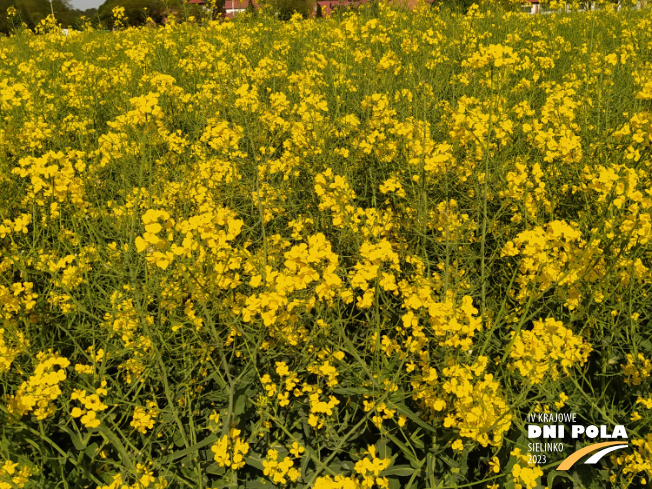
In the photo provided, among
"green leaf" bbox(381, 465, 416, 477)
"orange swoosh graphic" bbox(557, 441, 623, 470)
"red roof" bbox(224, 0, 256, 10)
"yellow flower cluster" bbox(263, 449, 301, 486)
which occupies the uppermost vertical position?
"red roof" bbox(224, 0, 256, 10)

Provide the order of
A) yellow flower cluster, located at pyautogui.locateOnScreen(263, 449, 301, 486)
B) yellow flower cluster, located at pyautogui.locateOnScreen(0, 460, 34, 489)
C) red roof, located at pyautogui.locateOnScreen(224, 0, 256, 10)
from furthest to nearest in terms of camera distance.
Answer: red roof, located at pyautogui.locateOnScreen(224, 0, 256, 10), yellow flower cluster, located at pyautogui.locateOnScreen(263, 449, 301, 486), yellow flower cluster, located at pyautogui.locateOnScreen(0, 460, 34, 489)

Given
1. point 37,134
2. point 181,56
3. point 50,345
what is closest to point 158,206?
point 50,345

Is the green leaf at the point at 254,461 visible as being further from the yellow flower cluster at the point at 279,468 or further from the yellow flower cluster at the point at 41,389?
the yellow flower cluster at the point at 41,389

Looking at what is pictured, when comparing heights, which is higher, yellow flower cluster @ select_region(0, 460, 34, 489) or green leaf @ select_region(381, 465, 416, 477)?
yellow flower cluster @ select_region(0, 460, 34, 489)

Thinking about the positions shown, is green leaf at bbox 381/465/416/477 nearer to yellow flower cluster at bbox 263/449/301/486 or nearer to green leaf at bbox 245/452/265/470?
yellow flower cluster at bbox 263/449/301/486

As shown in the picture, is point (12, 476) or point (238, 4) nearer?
point (12, 476)

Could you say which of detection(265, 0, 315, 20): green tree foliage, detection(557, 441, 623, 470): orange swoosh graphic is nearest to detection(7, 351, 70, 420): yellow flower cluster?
detection(557, 441, 623, 470): orange swoosh graphic

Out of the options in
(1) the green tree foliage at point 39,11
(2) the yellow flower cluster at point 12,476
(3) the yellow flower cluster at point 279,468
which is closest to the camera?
(2) the yellow flower cluster at point 12,476

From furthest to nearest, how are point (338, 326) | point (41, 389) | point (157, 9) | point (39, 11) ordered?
point (39, 11) → point (157, 9) → point (41, 389) → point (338, 326)

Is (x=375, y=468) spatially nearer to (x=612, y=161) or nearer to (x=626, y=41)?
(x=612, y=161)

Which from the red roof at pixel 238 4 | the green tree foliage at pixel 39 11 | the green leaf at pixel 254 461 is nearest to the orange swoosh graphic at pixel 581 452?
the green leaf at pixel 254 461

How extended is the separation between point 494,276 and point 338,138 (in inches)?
51.2

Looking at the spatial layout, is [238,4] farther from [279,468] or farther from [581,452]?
[581,452]

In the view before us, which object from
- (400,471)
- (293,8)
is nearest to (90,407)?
(400,471)
